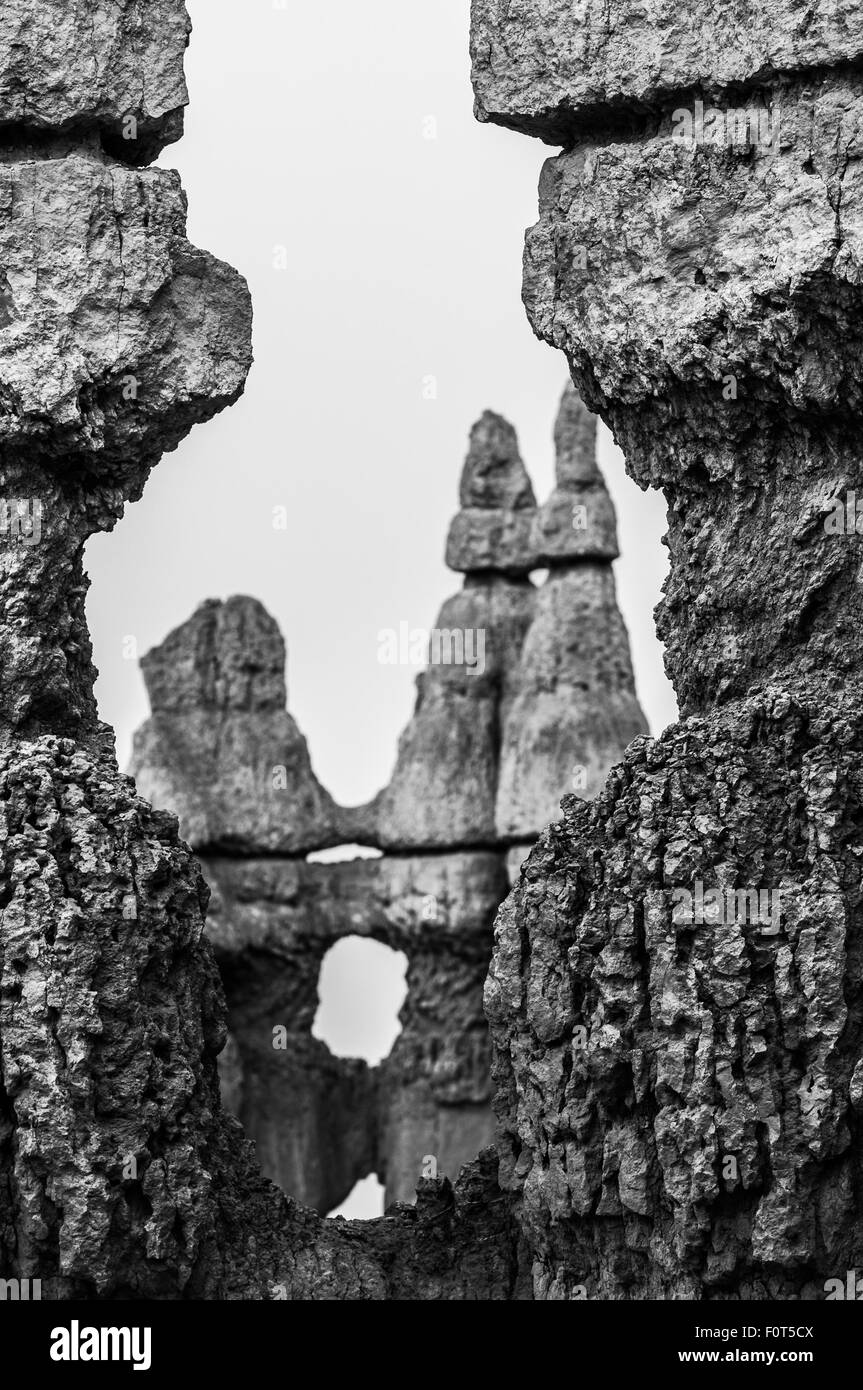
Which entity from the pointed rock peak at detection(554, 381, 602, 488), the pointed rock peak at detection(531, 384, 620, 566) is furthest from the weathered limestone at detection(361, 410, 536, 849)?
the pointed rock peak at detection(554, 381, 602, 488)

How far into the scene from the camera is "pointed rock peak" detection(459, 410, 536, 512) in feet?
81.6

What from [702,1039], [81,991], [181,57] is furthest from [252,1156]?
[181,57]

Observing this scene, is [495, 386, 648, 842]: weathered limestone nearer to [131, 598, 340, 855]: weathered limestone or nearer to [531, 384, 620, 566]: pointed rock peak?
[531, 384, 620, 566]: pointed rock peak

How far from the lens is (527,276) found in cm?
1259

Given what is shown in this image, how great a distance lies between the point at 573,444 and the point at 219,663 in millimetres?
3734

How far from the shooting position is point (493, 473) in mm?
24938

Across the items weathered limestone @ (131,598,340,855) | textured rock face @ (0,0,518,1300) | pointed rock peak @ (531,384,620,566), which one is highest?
pointed rock peak @ (531,384,620,566)

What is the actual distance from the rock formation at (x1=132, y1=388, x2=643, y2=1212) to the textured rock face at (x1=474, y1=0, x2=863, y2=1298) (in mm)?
11463

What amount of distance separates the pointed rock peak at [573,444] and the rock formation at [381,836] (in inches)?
0.8

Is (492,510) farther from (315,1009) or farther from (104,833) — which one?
(104,833)

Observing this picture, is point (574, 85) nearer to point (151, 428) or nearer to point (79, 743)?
point (151, 428)
